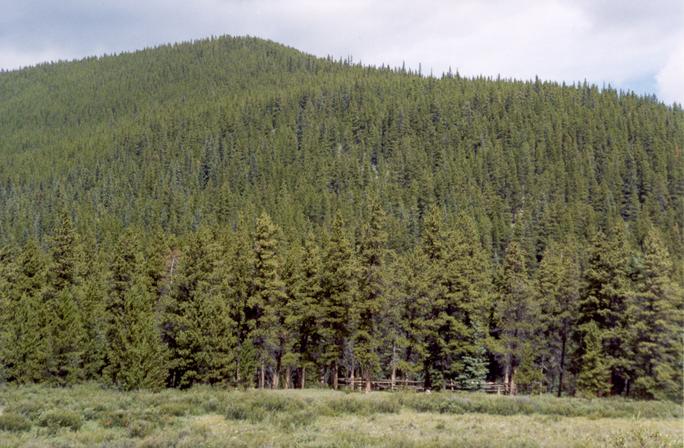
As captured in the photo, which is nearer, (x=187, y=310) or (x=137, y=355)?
(x=137, y=355)

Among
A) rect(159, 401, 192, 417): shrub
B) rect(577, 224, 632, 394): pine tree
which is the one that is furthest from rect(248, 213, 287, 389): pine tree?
rect(577, 224, 632, 394): pine tree

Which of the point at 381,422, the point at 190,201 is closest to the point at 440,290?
the point at 381,422

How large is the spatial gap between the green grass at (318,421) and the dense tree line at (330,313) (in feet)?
17.2

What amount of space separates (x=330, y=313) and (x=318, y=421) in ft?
68.3

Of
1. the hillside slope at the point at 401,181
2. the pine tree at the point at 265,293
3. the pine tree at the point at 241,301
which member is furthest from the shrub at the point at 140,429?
the hillside slope at the point at 401,181

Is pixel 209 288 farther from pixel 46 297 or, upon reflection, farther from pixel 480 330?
pixel 480 330

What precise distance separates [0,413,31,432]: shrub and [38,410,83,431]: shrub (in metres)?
0.71

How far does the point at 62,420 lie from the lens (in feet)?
74.4

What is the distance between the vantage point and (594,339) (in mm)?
45812

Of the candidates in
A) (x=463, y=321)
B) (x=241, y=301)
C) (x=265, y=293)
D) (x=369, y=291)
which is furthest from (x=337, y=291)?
(x=463, y=321)

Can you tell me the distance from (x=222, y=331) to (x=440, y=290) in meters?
18.6

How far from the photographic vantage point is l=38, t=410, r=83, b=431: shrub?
22.2 meters

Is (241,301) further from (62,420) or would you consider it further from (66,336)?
(62,420)

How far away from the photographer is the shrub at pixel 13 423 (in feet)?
69.8
